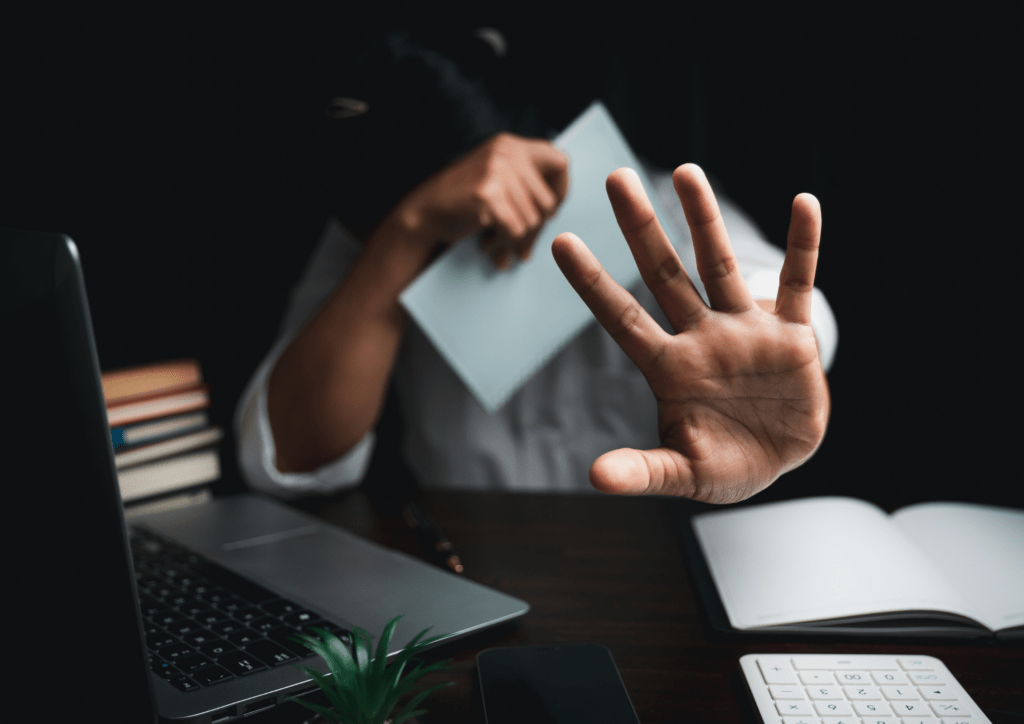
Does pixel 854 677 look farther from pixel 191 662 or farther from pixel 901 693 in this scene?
pixel 191 662

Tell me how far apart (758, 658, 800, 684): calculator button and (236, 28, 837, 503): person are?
12 cm

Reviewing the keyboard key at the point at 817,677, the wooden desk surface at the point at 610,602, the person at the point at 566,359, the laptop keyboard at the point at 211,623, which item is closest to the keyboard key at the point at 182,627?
the laptop keyboard at the point at 211,623

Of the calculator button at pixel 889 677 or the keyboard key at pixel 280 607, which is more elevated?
the keyboard key at pixel 280 607

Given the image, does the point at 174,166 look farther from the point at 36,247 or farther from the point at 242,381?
the point at 36,247

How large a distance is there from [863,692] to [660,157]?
1.22m

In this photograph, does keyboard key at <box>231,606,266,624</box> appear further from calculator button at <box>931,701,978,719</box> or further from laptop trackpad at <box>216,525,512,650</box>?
calculator button at <box>931,701,978,719</box>

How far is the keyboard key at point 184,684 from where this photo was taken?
45 cm

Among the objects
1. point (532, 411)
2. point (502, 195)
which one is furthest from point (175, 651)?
point (532, 411)

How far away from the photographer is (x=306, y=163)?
1.41 metres

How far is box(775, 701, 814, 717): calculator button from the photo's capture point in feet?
1.39

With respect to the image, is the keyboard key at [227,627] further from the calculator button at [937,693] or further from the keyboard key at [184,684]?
the calculator button at [937,693]

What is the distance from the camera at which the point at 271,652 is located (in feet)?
1.62

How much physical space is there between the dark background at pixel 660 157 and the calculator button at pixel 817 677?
744mm

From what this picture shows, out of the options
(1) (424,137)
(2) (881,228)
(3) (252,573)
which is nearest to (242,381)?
(1) (424,137)
